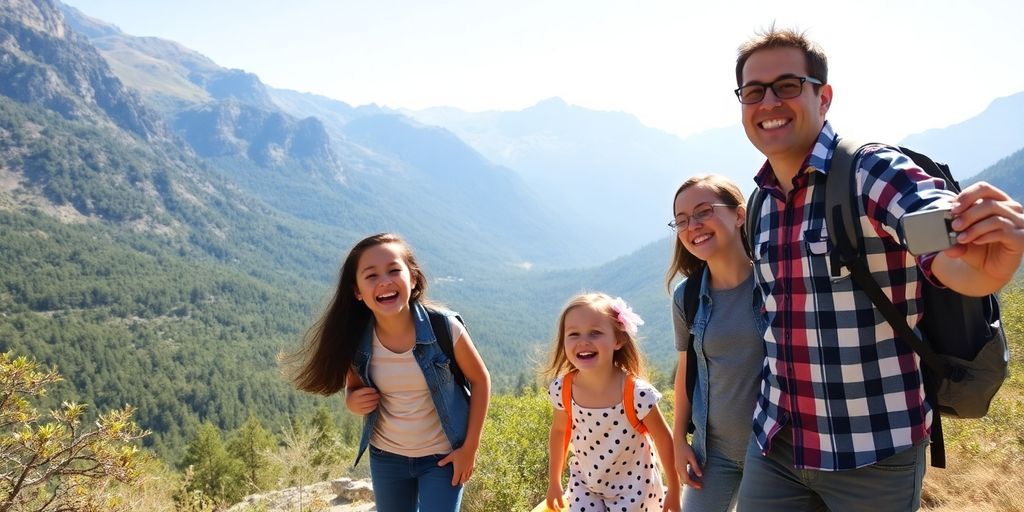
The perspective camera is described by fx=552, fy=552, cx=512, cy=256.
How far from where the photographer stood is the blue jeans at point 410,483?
125 inches

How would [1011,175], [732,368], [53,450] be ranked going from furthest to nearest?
[1011,175]
[53,450]
[732,368]

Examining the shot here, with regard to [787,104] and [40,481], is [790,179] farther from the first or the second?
[40,481]

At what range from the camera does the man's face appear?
199cm

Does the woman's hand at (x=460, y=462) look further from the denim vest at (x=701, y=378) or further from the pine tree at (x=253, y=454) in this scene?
the pine tree at (x=253, y=454)

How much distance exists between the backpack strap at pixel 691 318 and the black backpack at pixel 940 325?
3.43 feet

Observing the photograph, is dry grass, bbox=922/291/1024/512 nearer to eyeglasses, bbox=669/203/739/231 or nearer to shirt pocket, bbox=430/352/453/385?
eyeglasses, bbox=669/203/739/231

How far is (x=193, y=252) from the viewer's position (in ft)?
530

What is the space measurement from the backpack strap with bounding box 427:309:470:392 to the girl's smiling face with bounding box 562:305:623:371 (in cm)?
67

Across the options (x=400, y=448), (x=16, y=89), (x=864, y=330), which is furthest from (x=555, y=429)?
(x=16, y=89)

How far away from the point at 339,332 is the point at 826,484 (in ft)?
8.60

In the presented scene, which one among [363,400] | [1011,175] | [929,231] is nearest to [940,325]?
[929,231]

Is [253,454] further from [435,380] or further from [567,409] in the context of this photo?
[567,409]

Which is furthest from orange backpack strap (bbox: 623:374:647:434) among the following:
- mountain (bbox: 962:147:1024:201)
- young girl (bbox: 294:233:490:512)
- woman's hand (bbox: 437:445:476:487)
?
mountain (bbox: 962:147:1024:201)

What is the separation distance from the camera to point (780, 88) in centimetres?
201
